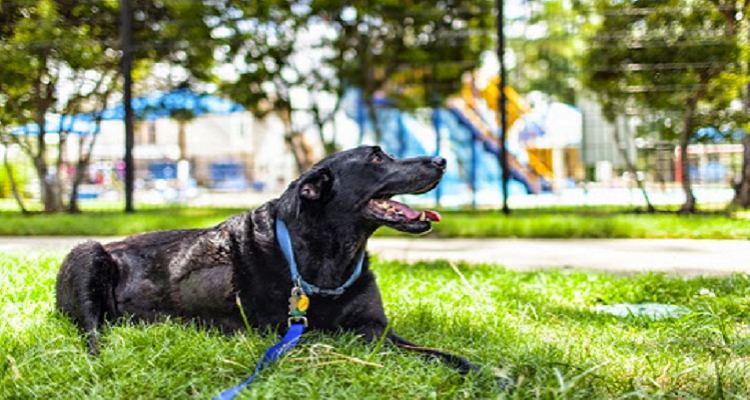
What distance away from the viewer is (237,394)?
6.49ft

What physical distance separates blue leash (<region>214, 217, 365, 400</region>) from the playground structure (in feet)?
26.6

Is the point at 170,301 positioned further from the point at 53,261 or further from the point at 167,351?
the point at 53,261

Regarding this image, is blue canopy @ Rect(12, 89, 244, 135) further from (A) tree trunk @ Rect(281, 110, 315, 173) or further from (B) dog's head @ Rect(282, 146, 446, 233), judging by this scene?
(B) dog's head @ Rect(282, 146, 446, 233)

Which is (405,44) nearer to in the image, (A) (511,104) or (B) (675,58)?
(B) (675,58)

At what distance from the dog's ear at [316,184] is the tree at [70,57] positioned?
7.57 meters

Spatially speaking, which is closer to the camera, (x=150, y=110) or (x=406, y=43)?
(x=150, y=110)

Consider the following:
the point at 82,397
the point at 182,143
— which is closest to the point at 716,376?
the point at 82,397

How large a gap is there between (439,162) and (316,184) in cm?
53

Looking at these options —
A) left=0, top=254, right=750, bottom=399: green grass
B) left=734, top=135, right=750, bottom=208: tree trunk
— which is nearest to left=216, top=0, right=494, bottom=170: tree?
left=734, top=135, right=750, bottom=208: tree trunk

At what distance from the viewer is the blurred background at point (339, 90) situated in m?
8.88

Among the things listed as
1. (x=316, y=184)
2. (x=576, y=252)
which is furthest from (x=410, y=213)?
(x=576, y=252)

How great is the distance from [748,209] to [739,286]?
5562 millimetres

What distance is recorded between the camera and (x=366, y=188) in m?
2.73

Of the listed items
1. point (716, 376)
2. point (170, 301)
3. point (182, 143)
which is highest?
point (182, 143)
